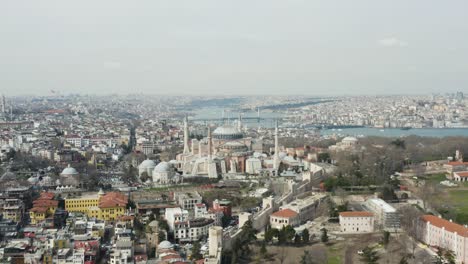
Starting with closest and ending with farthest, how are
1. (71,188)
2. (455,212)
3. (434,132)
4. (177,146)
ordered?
(455,212) < (71,188) < (177,146) < (434,132)

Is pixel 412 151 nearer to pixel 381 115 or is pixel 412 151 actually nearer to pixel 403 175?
pixel 403 175

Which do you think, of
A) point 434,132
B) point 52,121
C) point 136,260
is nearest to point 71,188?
point 136,260

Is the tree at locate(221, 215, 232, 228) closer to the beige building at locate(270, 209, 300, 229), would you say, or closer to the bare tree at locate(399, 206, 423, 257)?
the beige building at locate(270, 209, 300, 229)

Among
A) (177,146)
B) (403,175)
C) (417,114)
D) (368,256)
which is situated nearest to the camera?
(368,256)

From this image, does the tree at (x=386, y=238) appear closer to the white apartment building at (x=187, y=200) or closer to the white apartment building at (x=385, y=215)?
the white apartment building at (x=385, y=215)

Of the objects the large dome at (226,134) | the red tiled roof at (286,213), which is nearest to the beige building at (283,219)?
the red tiled roof at (286,213)

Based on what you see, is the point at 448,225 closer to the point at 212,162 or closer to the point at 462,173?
the point at 462,173
